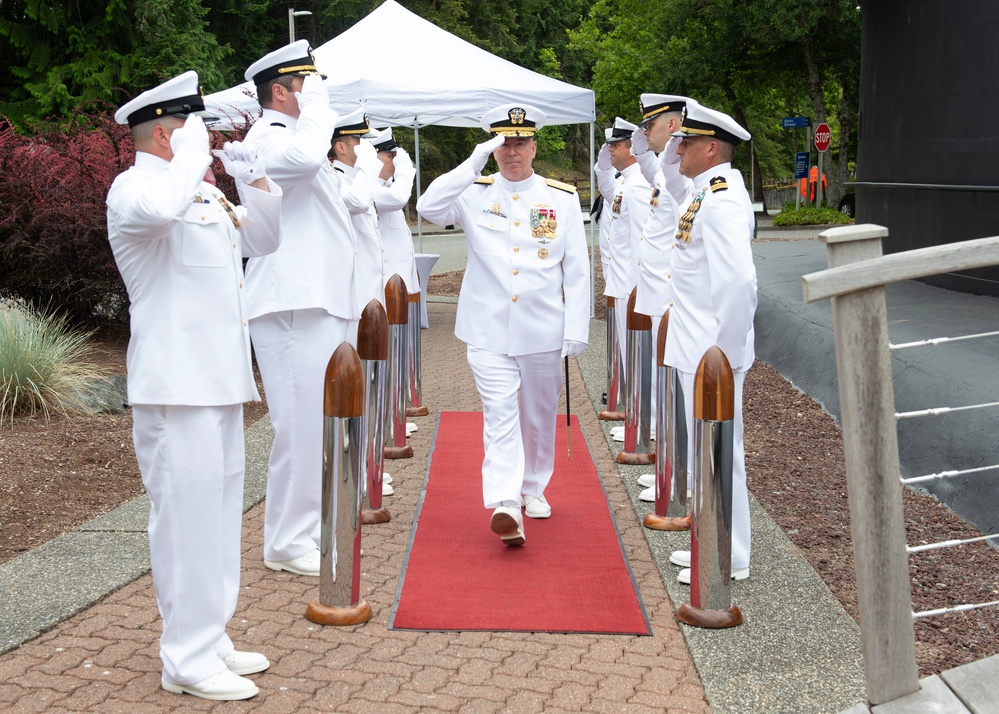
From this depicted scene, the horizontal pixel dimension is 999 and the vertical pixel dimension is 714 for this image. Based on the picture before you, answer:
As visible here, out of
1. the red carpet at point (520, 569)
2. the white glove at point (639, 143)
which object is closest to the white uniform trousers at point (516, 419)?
the red carpet at point (520, 569)

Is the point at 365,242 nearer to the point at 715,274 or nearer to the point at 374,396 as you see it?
the point at 374,396

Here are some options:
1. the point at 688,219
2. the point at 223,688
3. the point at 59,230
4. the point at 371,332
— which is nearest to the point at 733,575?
the point at 688,219

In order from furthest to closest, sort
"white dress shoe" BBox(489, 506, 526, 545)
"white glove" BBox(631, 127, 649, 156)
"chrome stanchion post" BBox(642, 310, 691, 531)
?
"white glove" BBox(631, 127, 649, 156)
"chrome stanchion post" BBox(642, 310, 691, 531)
"white dress shoe" BBox(489, 506, 526, 545)

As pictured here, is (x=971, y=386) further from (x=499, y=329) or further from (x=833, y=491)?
(x=499, y=329)

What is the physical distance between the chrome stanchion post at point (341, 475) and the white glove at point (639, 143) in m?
3.95

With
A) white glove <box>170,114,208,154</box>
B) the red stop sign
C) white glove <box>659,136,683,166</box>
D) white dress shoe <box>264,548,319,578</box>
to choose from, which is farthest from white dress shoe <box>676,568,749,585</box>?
the red stop sign

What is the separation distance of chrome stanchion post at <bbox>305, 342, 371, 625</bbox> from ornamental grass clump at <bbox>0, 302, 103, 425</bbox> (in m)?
4.15

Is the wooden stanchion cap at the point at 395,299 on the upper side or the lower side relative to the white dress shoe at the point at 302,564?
upper

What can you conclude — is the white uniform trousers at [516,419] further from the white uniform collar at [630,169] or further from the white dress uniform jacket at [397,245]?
the white uniform collar at [630,169]

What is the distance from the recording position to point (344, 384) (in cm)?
440

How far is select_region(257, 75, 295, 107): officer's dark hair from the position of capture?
5047mm

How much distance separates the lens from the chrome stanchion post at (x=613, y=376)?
890cm

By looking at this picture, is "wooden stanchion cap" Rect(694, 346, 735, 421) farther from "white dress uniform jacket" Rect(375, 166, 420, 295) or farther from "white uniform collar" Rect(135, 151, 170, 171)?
"white dress uniform jacket" Rect(375, 166, 420, 295)

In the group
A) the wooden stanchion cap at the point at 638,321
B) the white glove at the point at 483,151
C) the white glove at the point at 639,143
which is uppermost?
the white glove at the point at 639,143
